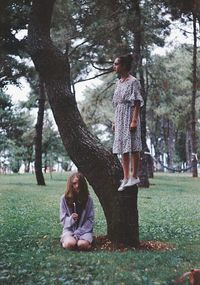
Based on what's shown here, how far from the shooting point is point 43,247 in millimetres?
7684

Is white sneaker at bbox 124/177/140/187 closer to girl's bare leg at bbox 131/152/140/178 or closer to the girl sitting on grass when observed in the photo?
girl's bare leg at bbox 131/152/140/178

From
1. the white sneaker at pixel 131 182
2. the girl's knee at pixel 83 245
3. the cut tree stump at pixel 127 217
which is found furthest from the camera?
the cut tree stump at pixel 127 217

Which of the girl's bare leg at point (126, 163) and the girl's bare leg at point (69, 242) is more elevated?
the girl's bare leg at point (126, 163)

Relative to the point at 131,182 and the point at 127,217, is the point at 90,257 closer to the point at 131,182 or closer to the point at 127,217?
the point at 127,217

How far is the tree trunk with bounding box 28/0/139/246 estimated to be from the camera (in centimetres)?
769

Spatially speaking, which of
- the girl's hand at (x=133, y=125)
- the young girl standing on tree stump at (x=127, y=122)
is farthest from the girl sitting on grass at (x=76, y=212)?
the girl's hand at (x=133, y=125)

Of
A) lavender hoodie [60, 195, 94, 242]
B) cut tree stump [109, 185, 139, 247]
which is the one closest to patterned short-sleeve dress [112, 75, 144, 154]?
cut tree stump [109, 185, 139, 247]

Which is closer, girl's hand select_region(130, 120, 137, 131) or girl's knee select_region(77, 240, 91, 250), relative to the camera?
girl's hand select_region(130, 120, 137, 131)

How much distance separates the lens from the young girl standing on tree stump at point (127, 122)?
7.22 meters

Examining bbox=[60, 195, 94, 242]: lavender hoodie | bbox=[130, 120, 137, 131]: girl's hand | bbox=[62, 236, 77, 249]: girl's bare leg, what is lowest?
bbox=[62, 236, 77, 249]: girl's bare leg

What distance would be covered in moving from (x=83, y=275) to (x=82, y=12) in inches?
630

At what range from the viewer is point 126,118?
24.1 feet

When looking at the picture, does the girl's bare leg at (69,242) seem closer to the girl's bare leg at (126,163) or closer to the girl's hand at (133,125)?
the girl's bare leg at (126,163)

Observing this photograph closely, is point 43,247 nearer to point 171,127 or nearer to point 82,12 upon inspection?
point 82,12
